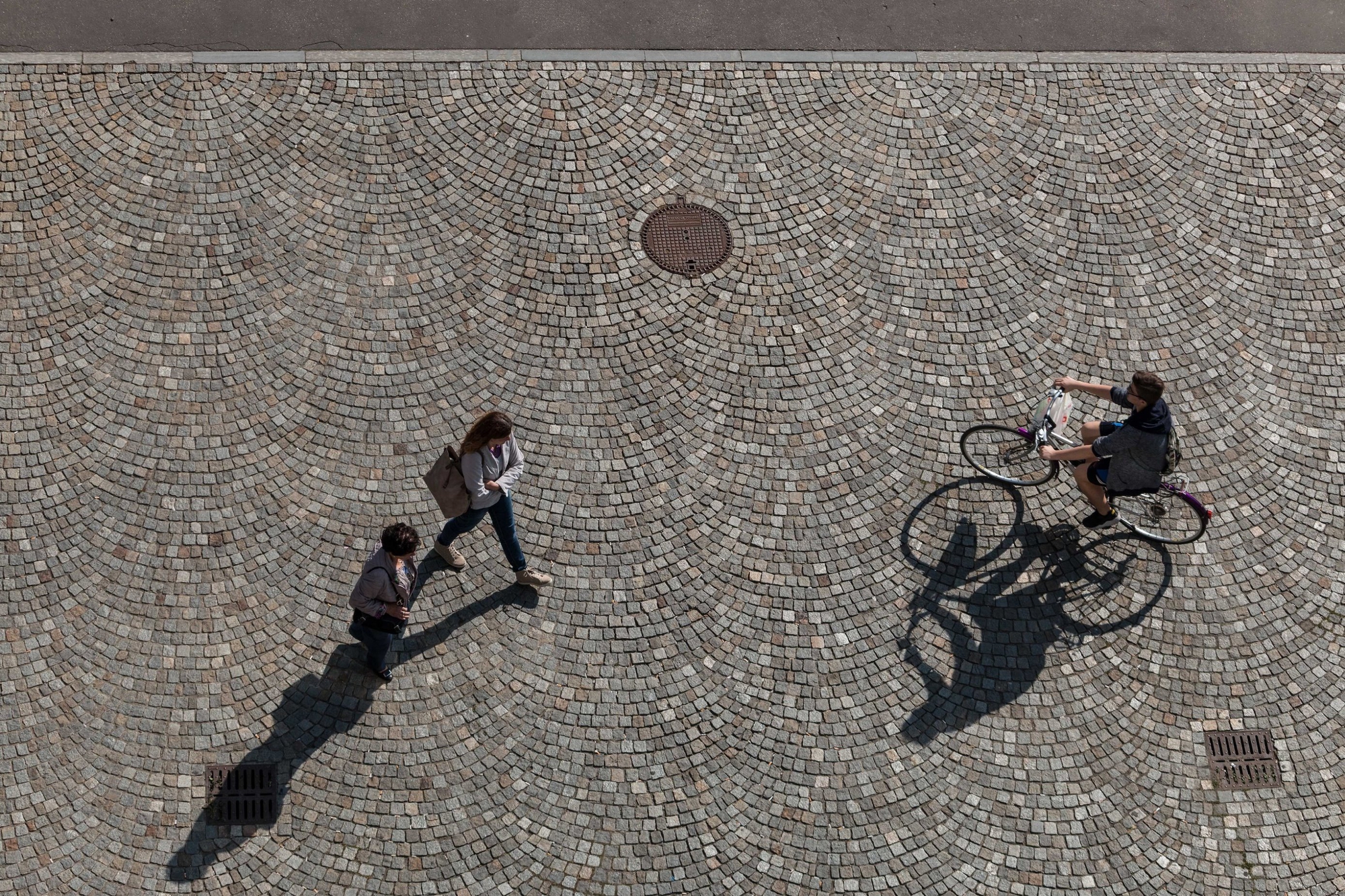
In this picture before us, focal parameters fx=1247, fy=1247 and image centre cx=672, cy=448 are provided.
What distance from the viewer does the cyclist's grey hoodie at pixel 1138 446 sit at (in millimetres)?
8695

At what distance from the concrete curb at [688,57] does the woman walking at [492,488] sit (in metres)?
4.54

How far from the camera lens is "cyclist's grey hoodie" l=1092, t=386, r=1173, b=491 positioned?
28.5ft

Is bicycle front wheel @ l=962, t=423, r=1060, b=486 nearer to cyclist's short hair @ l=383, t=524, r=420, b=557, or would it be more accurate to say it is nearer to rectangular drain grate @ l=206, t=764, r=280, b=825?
cyclist's short hair @ l=383, t=524, r=420, b=557

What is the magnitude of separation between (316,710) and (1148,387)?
6.15m

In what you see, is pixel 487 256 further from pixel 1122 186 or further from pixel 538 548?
pixel 1122 186

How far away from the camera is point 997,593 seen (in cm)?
947

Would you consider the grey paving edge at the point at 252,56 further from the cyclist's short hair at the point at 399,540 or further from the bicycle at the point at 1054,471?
the bicycle at the point at 1054,471

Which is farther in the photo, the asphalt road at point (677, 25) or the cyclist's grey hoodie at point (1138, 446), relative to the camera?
the asphalt road at point (677, 25)

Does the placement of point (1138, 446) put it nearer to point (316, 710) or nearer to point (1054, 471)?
point (1054, 471)

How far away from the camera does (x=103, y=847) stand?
817cm

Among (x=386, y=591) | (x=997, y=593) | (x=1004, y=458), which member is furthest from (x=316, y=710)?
(x=1004, y=458)

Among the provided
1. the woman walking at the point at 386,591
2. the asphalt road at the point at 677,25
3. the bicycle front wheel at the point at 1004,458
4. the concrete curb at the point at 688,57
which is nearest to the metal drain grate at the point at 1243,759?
the bicycle front wheel at the point at 1004,458

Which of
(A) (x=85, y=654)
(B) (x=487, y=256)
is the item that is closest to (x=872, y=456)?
(B) (x=487, y=256)

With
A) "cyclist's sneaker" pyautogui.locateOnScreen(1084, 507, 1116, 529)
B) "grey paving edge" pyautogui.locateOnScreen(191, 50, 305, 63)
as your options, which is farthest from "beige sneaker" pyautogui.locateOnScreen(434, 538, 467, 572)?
"grey paving edge" pyautogui.locateOnScreen(191, 50, 305, 63)
